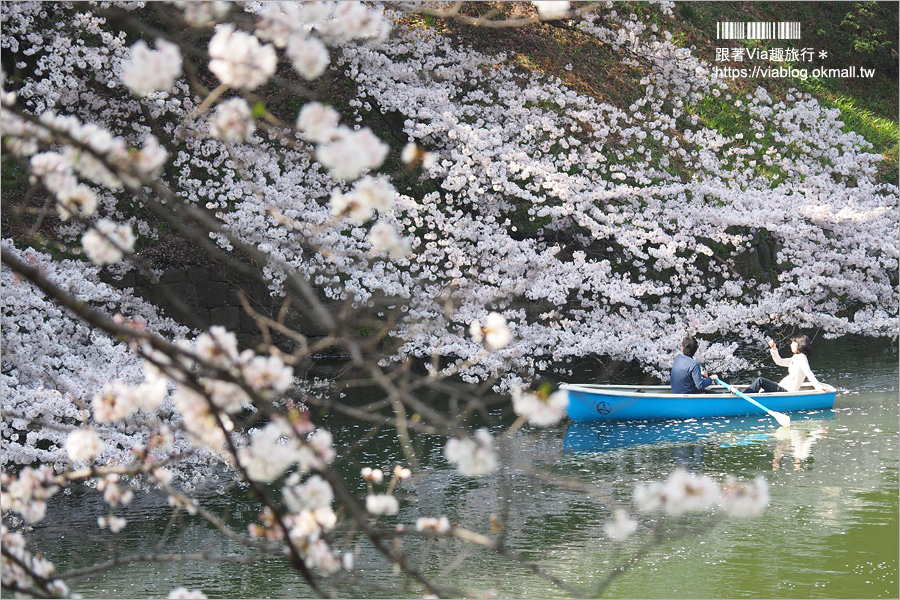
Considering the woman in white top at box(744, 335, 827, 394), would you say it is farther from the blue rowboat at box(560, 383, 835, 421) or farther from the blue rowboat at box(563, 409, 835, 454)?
the blue rowboat at box(563, 409, 835, 454)

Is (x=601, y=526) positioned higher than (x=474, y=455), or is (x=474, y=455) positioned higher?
(x=474, y=455)

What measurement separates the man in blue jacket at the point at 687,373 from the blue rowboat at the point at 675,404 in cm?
13

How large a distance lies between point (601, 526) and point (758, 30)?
51.3 feet

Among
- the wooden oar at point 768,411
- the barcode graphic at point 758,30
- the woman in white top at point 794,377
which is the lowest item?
the wooden oar at point 768,411

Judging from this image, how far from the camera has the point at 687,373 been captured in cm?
912

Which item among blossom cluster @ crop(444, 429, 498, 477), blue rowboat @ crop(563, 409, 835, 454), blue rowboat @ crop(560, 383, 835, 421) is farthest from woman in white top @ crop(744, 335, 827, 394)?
blossom cluster @ crop(444, 429, 498, 477)

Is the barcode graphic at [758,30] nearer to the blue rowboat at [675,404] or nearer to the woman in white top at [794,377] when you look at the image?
the woman in white top at [794,377]

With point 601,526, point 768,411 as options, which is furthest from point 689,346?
point 601,526

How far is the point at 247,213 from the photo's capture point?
9.25 metres

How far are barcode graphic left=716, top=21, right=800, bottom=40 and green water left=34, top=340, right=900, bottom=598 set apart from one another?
1103cm

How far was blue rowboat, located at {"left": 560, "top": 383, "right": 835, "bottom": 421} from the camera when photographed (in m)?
9.02

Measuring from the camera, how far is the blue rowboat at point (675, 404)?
902 cm

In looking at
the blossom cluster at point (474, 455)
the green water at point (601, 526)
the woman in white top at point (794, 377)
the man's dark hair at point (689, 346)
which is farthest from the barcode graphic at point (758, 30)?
the blossom cluster at point (474, 455)

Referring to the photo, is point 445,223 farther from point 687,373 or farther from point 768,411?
point 768,411
